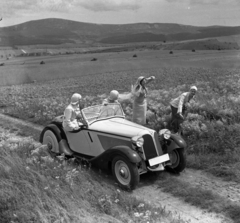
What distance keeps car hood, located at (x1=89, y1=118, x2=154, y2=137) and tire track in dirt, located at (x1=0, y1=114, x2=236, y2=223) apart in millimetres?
1063

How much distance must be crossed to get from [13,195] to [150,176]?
2970 mm

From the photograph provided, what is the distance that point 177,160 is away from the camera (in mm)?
7082

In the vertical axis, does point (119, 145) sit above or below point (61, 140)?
above

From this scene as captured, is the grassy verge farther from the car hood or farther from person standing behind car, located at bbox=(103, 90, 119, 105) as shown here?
person standing behind car, located at bbox=(103, 90, 119, 105)

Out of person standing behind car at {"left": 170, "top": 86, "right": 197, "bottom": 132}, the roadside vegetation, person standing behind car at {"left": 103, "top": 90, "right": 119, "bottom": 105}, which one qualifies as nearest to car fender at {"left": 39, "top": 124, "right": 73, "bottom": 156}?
the roadside vegetation

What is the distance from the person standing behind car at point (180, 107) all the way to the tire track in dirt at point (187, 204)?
6.62 ft

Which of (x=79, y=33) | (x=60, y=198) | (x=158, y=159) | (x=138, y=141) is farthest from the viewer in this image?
(x=79, y=33)

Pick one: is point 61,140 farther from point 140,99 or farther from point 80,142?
point 140,99

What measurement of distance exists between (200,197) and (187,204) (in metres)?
Answer: 0.35

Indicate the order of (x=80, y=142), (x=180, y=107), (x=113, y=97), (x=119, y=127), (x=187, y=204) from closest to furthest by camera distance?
(x=187, y=204) < (x=119, y=127) < (x=80, y=142) < (x=113, y=97) < (x=180, y=107)

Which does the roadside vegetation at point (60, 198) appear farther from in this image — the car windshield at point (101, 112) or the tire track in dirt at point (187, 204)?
the car windshield at point (101, 112)

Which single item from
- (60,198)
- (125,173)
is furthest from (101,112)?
(60,198)

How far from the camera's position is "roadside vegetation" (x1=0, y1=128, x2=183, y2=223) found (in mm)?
4660

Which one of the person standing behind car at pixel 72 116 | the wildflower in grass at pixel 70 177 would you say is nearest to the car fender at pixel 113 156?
the wildflower in grass at pixel 70 177
